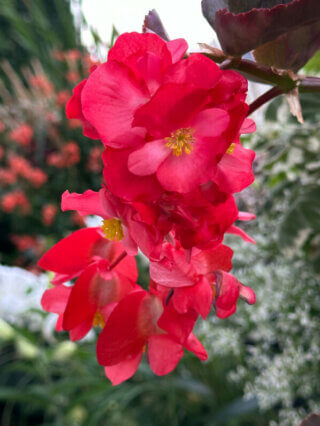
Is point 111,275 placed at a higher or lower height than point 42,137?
higher

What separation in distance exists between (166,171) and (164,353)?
116 millimetres

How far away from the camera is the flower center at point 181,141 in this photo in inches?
6.8

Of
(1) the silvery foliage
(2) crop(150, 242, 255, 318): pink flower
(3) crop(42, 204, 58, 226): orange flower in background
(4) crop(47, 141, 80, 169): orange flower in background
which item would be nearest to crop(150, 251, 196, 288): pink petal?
(2) crop(150, 242, 255, 318): pink flower

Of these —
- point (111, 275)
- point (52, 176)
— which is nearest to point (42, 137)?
point (52, 176)

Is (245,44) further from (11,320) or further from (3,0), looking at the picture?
(3,0)

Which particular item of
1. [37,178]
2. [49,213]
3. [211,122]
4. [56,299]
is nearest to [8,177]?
[37,178]

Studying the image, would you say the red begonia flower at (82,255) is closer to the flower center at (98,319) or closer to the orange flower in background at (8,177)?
the flower center at (98,319)

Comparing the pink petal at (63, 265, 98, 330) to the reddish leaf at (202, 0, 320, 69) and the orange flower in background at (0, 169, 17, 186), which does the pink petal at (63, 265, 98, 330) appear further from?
the orange flower in background at (0, 169, 17, 186)

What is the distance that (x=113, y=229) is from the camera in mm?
210

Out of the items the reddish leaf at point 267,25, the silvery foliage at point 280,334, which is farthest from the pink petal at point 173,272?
the silvery foliage at point 280,334

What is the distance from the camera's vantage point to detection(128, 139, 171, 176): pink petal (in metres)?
0.16

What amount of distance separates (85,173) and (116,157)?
1.98 metres

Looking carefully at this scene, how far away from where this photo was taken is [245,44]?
180 mm

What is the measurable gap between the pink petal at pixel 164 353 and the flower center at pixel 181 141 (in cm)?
11
